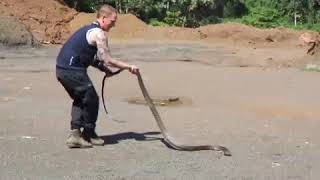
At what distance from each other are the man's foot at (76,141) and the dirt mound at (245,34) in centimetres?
2489

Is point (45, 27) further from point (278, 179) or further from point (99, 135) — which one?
point (278, 179)

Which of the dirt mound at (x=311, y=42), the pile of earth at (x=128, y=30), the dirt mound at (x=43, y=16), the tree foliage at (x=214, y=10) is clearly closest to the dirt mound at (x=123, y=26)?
the pile of earth at (x=128, y=30)

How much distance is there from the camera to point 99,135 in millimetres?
10094

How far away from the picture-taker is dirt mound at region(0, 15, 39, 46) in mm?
27953

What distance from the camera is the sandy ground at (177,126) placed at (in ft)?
26.4

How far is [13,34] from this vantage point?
92.8ft

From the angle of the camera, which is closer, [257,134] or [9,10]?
[257,134]

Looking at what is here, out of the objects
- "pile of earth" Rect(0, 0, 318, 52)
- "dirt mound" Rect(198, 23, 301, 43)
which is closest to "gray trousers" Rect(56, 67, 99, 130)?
"pile of earth" Rect(0, 0, 318, 52)

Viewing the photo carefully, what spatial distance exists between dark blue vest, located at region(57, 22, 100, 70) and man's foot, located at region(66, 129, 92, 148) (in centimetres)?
81

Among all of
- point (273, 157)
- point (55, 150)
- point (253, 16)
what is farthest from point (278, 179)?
point (253, 16)

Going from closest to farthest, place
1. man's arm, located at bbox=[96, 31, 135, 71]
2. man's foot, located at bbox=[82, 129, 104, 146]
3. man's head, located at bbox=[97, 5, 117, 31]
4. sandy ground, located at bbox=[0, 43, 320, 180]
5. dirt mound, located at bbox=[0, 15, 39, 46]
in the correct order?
sandy ground, located at bbox=[0, 43, 320, 180] → man's arm, located at bbox=[96, 31, 135, 71] → man's head, located at bbox=[97, 5, 117, 31] → man's foot, located at bbox=[82, 129, 104, 146] → dirt mound, located at bbox=[0, 15, 39, 46]

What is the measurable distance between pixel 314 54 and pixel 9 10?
14.1 metres

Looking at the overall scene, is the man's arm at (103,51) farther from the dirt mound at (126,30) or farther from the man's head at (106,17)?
the dirt mound at (126,30)

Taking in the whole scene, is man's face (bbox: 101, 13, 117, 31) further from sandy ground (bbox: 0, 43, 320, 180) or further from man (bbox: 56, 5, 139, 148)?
sandy ground (bbox: 0, 43, 320, 180)
